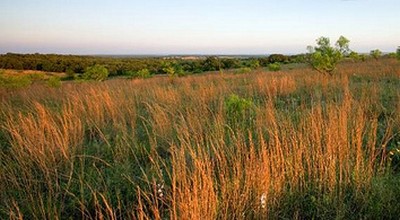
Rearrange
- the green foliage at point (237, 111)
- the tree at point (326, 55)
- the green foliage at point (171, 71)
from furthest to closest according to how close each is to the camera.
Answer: the green foliage at point (171, 71) → the tree at point (326, 55) → the green foliage at point (237, 111)

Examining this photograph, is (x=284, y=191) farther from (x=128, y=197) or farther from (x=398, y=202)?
(x=128, y=197)

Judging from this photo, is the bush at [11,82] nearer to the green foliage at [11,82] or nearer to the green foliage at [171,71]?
the green foliage at [11,82]

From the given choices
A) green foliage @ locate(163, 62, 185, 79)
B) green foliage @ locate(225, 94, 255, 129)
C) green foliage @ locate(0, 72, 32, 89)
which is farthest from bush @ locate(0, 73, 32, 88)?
green foliage @ locate(225, 94, 255, 129)

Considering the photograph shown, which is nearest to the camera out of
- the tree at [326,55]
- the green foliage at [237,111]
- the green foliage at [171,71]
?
the green foliage at [237,111]

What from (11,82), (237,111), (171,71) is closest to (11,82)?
(11,82)

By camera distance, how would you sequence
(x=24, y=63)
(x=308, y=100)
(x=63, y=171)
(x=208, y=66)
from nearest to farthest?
(x=63, y=171), (x=308, y=100), (x=208, y=66), (x=24, y=63)

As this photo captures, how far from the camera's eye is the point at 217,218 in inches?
90.6

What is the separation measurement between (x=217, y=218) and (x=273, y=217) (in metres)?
0.50

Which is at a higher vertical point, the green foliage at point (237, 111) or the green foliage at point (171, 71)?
the green foliage at point (171, 71)

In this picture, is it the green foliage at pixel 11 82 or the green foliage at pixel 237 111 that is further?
the green foliage at pixel 11 82

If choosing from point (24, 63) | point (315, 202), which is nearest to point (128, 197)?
point (315, 202)

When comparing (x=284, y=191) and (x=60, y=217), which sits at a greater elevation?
(x=284, y=191)

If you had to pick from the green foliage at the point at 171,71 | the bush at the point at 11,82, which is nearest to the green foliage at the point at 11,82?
the bush at the point at 11,82

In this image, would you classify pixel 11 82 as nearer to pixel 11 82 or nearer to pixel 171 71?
Answer: pixel 11 82
